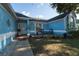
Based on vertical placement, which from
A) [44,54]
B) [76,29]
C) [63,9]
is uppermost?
[63,9]

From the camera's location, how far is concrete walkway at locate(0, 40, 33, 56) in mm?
4824

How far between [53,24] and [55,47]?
419 millimetres

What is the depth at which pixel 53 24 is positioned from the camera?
4.87m

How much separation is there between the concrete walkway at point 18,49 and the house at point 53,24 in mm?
238

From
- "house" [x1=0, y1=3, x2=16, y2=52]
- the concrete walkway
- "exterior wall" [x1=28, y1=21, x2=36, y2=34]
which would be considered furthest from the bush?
"house" [x1=0, y1=3, x2=16, y2=52]

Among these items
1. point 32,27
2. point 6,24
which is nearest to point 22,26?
point 32,27

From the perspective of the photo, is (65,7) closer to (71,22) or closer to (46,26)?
(71,22)

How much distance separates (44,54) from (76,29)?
746 millimetres

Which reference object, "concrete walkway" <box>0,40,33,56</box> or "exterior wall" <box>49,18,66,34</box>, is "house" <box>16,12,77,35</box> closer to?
"exterior wall" <box>49,18,66,34</box>

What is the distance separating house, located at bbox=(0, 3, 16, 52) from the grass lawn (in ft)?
1.54

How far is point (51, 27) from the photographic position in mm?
4891

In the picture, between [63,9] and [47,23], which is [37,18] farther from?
[63,9]

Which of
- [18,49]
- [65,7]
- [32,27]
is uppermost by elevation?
[65,7]

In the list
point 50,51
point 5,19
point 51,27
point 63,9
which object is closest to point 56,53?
point 50,51
